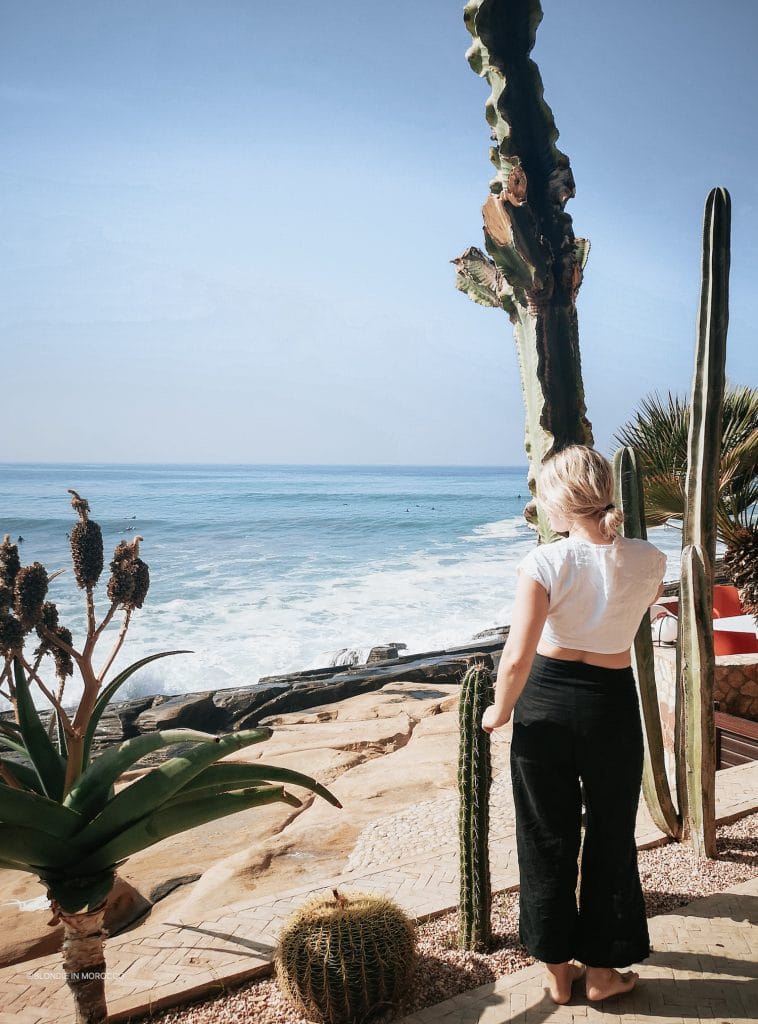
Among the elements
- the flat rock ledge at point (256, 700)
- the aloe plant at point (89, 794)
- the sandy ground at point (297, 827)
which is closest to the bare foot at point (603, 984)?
the aloe plant at point (89, 794)

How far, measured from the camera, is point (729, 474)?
571 centimetres

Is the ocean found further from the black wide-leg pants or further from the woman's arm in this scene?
the woman's arm

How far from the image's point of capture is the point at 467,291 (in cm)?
392

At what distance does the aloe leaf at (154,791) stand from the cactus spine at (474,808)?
38.3 inches

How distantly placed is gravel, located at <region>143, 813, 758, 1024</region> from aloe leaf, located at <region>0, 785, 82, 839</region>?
3.42 ft

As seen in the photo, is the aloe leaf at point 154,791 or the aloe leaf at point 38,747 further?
the aloe leaf at point 38,747

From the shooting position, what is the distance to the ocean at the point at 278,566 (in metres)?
17.1

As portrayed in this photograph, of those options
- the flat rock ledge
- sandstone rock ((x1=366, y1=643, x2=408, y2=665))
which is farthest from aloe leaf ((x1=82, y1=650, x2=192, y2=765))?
sandstone rock ((x1=366, y1=643, x2=408, y2=665))

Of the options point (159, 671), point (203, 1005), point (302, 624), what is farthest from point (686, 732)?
point (302, 624)

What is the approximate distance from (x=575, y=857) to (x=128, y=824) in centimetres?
145

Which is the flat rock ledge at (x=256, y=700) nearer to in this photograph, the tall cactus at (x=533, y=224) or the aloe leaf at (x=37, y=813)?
the tall cactus at (x=533, y=224)

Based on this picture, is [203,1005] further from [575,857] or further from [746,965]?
[746,965]

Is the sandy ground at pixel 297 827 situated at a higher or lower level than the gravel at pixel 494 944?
lower

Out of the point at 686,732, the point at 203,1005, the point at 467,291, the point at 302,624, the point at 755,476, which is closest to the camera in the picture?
the point at 203,1005
